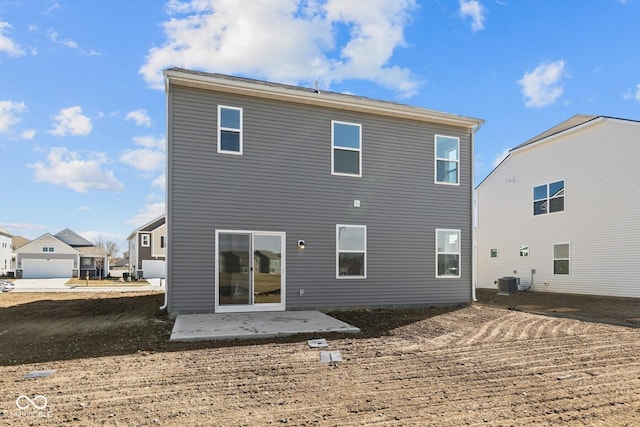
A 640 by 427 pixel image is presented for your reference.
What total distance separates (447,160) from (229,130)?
6188 millimetres

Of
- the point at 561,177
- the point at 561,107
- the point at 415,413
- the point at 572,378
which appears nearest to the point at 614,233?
the point at 561,177

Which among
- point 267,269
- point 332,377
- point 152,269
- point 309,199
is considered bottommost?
point 152,269

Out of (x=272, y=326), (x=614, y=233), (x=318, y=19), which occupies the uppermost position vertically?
(x=318, y=19)

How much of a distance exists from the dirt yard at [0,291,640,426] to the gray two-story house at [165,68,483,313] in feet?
6.18

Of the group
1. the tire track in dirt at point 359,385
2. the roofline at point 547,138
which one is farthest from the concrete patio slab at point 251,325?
the roofline at point 547,138

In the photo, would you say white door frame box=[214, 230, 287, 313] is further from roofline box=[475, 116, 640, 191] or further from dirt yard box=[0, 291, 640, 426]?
roofline box=[475, 116, 640, 191]

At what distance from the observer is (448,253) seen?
10719 millimetres

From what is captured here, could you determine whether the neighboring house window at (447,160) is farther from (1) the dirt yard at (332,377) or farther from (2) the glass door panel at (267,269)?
(2) the glass door panel at (267,269)

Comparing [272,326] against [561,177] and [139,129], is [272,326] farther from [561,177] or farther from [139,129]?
[561,177]

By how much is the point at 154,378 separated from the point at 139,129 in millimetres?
10460

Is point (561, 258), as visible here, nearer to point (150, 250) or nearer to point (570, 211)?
point (570, 211)

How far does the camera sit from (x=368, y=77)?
12.1m

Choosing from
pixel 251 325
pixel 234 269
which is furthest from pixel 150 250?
pixel 251 325

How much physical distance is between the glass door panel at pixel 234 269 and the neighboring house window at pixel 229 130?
2022mm
